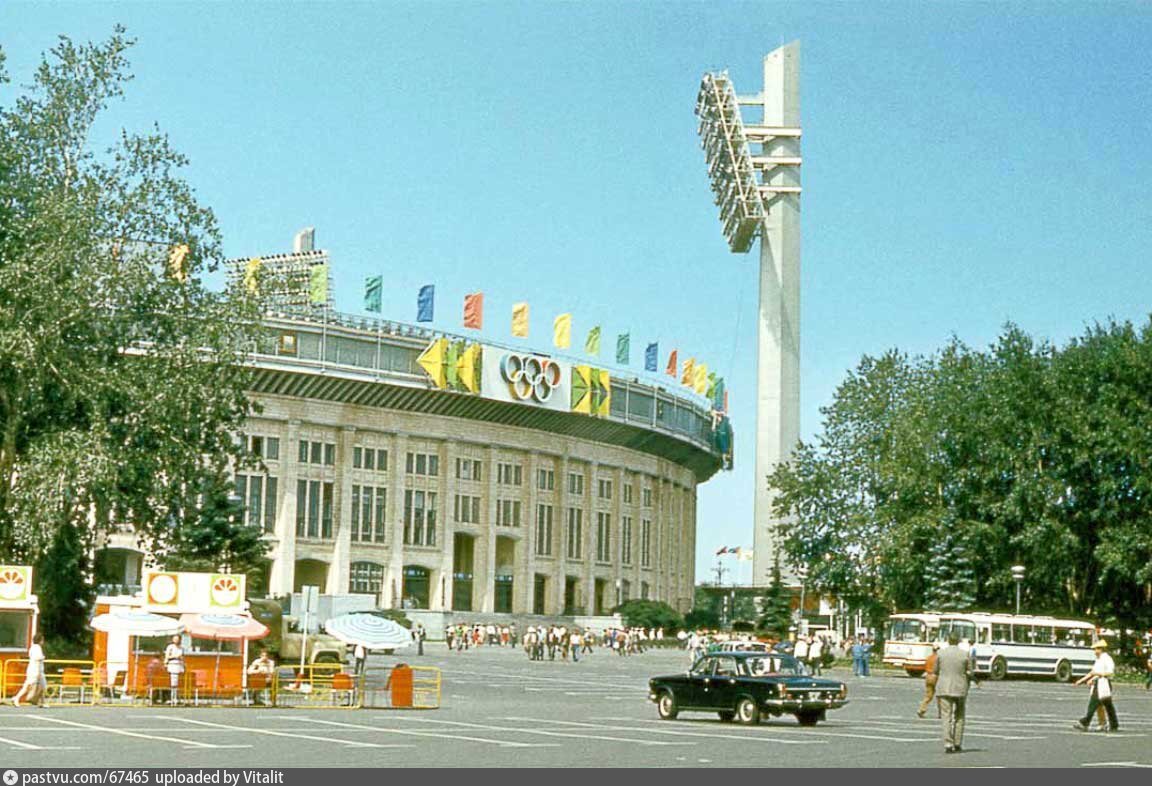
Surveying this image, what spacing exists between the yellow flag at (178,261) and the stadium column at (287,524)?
6354 centimetres

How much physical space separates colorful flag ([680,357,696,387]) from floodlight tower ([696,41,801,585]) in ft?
41.6

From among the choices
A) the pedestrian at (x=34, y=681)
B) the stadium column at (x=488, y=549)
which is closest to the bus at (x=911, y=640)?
the pedestrian at (x=34, y=681)

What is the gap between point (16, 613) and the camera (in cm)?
3647

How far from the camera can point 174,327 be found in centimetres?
4353

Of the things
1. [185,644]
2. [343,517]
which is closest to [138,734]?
[185,644]

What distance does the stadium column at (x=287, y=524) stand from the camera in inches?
4213

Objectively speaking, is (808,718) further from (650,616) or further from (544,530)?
(544,530)

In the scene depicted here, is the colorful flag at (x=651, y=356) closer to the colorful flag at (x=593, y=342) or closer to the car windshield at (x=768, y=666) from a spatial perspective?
the colorful flag at (x=593, y=342)

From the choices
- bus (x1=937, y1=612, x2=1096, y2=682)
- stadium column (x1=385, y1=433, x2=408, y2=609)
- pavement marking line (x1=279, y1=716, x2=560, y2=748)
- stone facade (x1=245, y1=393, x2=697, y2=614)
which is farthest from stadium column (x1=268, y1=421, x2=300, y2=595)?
pavement marking line (x1=279, y1=716, x2=560, y2=748)

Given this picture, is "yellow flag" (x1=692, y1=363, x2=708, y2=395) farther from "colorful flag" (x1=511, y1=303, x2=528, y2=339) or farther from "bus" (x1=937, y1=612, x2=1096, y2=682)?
"bus" (x1=937, y1=612, x2=1096, y2=682)

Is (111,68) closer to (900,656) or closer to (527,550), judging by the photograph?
(900,656)

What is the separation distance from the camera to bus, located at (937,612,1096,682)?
62656 mm

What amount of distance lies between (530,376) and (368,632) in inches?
3040

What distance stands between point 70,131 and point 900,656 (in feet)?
121
